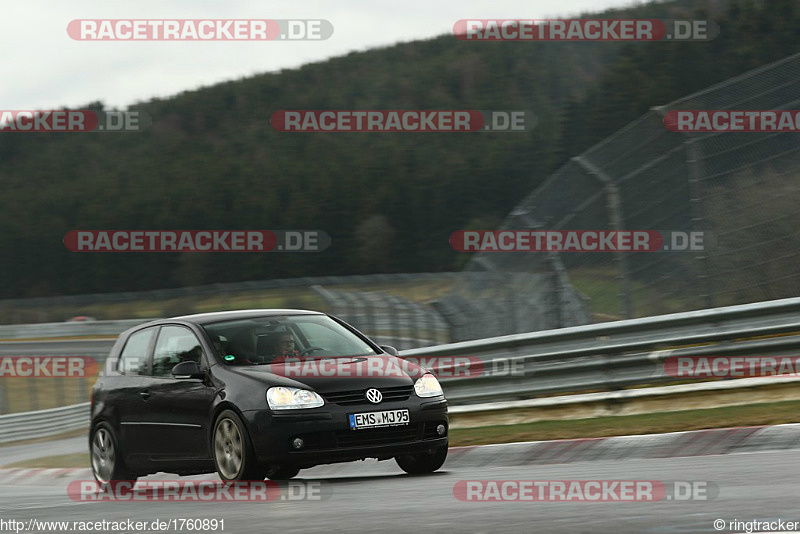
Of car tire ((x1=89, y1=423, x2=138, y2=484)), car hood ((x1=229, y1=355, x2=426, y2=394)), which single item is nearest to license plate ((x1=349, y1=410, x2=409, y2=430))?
car hood ((x1=229, y1=355, x2=426, y2=394))

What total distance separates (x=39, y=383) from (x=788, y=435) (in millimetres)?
34544

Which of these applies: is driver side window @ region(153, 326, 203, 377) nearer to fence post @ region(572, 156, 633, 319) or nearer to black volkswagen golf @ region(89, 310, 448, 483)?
black volkswagen golf @ region(89, 310, 448, 483)

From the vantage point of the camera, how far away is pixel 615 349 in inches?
432

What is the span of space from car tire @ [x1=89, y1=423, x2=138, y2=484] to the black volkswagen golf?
0.01 m

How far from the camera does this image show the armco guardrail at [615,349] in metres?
10.5

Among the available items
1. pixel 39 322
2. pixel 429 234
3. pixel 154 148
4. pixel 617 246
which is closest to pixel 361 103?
pixel 154 148

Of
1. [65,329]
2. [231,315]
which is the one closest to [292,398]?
[231,315]

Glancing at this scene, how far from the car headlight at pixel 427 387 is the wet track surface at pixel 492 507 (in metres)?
0.59

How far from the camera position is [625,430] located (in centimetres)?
966

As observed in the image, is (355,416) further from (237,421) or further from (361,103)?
(361,103)

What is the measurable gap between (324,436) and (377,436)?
15.1 inches

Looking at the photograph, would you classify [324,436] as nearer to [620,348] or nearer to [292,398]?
[292,398]

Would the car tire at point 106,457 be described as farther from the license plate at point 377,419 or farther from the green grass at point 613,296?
the green grass at point 613,296

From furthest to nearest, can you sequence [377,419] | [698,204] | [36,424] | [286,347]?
[36,424] < [698,204] < [286,347] < [377,419]
